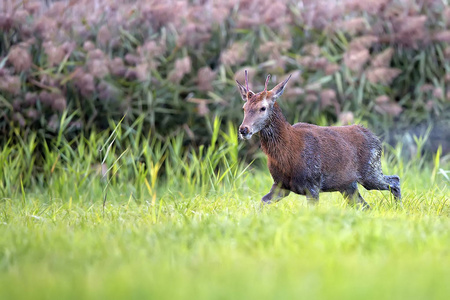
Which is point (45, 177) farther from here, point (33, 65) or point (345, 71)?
point (345, 71)

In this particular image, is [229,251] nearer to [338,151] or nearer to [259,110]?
[259,110]

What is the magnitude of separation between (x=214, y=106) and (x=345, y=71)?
1.83m

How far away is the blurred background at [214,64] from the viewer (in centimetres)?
839

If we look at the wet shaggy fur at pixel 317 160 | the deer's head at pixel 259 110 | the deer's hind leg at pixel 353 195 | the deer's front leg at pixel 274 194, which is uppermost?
the deer's head at pixel 259 110

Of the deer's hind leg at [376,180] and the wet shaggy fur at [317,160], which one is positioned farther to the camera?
the deer's hind leg at [376,180]

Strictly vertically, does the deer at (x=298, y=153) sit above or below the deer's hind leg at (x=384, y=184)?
above

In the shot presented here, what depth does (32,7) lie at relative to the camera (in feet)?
29.7

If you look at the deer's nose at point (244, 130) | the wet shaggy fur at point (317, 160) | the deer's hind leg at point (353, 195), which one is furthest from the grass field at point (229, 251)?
the deer's nose at point (244, 130)

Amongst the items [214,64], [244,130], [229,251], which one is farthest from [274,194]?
[214,64]

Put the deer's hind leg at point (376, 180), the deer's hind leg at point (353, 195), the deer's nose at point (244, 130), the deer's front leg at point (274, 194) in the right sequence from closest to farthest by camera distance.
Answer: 1. the deer's nose at point (244, 130)
2. the deer's front leg at point (274, 194)
3. the deer's hind leg at point (353, 195)
4. the deer's hind leg at point (376, 180)

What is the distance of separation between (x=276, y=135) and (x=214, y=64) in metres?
4.16

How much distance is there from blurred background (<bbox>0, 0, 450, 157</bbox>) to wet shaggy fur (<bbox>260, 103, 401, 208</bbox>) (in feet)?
7.98

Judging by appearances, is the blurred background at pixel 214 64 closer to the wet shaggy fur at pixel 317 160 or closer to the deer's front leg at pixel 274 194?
the wet shaggy fur at pixel 317 160

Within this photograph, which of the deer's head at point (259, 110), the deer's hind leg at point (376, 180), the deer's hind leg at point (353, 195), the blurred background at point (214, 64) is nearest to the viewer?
the deer's head at point (259, 110)
